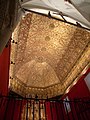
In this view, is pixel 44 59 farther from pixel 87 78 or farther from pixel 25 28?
pixel 87 78

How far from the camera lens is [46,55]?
764cm

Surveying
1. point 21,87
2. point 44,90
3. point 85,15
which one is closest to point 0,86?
point 85,15

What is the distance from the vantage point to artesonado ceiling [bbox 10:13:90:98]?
607 centimetres

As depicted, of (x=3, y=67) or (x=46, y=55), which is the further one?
(x=46, y=55)

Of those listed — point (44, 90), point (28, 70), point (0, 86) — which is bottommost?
point (44, 90)

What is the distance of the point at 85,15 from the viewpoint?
2.67m

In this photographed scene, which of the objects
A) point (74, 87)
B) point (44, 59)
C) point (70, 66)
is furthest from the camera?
point (44, 59)

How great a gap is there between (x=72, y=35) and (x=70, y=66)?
168cm

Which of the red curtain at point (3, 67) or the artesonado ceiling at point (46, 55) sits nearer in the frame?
the red curtain at point (3, 67)

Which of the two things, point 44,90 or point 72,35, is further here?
point 44,90

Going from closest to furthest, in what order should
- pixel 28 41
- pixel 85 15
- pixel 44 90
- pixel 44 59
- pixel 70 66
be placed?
pixel 85 15 < pixel 28 41 < pixel 70 66 < pixel 44 59 < pixel 44 90

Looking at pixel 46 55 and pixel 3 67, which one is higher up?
pixel 3 67

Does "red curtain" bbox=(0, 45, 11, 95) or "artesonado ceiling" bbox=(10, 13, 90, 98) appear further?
"artesonado ceiling" bbox=(10, 13, 90, 98)

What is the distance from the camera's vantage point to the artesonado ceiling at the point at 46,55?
607 centimetres
